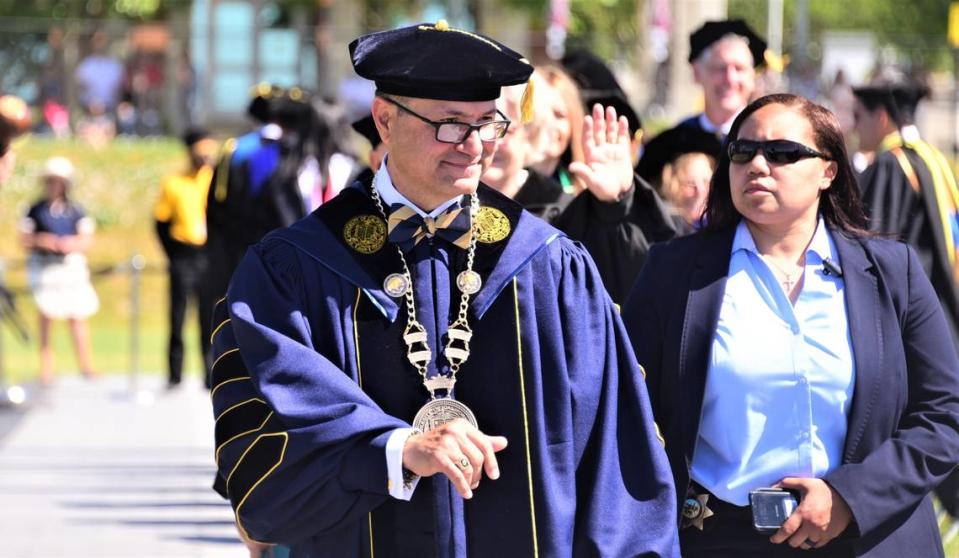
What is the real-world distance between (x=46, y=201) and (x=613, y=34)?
2061 centimetres

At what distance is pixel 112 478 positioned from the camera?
1066 centimetres

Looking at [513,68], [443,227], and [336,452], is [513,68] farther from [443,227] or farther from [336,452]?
[336,452]

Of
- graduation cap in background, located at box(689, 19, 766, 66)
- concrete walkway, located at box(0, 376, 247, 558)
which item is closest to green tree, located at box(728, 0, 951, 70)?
concrete walkway, located at box(0, 376, 247, 558)

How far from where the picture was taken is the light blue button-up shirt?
4.48 m

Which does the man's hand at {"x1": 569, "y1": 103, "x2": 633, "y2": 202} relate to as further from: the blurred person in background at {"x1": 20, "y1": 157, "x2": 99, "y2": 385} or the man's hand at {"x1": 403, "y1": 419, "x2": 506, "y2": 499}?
the blurred person in background at {"x1": 20, "y1": 157, "x2": 99, "y2": 385}

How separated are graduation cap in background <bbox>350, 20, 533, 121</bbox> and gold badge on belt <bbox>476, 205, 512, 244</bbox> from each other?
0.28 metres

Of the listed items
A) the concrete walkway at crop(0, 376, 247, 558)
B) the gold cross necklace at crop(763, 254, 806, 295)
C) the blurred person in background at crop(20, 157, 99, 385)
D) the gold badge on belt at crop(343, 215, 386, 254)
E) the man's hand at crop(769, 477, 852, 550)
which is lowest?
the concrete walkway at crop(0, 376, 247, 558)

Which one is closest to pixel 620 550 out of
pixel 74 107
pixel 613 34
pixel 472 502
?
pixel 472 502

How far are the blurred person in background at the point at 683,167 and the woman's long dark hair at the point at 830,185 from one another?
5.09 feet

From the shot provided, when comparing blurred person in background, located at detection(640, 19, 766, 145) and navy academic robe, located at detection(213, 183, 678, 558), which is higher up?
blurred person in background, located at detection(640, 19, 766, 145)

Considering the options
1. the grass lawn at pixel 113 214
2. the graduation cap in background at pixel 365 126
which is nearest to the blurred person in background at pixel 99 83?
the grass lawn at pixel 113 214

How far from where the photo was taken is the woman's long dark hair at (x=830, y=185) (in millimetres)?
Result: 4715

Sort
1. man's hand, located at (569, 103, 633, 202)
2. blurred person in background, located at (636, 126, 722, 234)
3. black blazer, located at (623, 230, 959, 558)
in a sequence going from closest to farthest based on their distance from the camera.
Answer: black blazer, located at (623, 230, 959, 558) < man's hand, located at (569, 103, 633, 202) < blurred person in background, located at (636, 126, 722, 234)

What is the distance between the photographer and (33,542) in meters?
8.81
